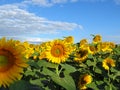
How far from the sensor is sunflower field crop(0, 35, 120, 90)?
114 inches

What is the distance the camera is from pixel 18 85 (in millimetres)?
3045

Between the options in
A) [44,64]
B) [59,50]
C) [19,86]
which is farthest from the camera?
[59,50]

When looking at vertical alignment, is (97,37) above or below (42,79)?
above

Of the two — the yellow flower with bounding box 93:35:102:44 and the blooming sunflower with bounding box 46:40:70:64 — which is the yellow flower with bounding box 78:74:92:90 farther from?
the yellow flower with bounding box 93:35:102:44

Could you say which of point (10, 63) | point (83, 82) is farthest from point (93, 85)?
point (10, 63)

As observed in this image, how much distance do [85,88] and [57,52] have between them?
4.11ft

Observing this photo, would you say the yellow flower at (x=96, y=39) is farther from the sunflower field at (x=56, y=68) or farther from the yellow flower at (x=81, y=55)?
the yellow flower at (x=81, y=55)

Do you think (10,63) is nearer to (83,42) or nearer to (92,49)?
(92,49)

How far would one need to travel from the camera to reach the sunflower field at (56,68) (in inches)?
Answer: 114

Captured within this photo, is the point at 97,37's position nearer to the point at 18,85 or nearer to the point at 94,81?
the point at 94,81

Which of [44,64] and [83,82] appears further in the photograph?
[83,82]

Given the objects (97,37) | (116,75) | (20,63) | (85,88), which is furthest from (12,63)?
(97,37)

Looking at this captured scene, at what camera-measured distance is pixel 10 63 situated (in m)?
2.92

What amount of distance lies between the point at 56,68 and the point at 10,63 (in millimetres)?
2257
